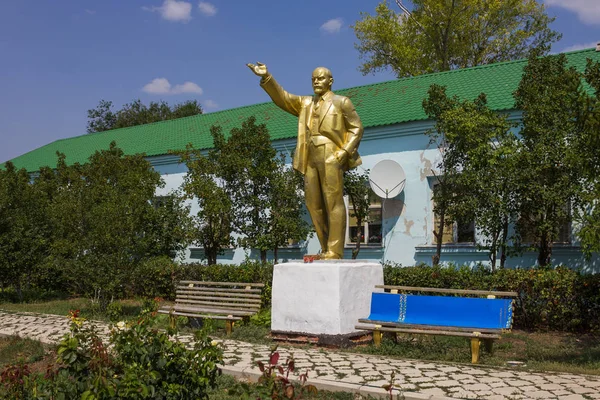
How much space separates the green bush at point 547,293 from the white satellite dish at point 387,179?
4437 mm

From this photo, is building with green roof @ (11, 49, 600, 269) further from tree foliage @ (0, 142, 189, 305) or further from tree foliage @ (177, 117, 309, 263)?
tree foliage @ (0, 142, 189, 305)

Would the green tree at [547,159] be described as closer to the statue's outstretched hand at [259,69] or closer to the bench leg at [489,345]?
the bench leg at [489,345]

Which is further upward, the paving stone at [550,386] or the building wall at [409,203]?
the building wall at [409,203]

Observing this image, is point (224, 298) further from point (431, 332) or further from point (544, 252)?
point (544, 252)

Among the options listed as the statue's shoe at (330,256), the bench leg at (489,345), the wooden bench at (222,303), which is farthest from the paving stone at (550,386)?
the wooden bench at (222,303)

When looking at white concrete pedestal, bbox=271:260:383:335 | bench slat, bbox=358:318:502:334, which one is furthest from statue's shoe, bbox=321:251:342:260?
bench slat, bbox=358:318:502:334

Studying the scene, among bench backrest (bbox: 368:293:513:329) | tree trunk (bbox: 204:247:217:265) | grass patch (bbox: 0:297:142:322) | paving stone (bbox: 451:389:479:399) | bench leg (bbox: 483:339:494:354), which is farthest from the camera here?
tree trunk (bbox: 204:247:217:265)

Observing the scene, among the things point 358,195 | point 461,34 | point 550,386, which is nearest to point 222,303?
point 550,386

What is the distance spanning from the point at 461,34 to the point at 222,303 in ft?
66.5

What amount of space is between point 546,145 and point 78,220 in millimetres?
8218

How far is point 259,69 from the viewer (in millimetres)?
8773

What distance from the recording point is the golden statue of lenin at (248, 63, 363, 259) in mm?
8617

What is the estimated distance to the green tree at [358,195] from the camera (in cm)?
1452

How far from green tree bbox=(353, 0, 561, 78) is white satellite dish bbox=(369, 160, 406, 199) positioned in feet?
42.1
